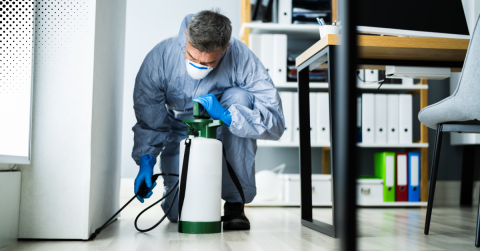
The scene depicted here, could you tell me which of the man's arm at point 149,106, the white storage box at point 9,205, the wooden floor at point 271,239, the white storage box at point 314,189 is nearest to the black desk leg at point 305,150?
the wooden floor at point 271,239

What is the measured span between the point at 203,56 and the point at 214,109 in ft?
0.63

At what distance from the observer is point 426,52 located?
1517mm

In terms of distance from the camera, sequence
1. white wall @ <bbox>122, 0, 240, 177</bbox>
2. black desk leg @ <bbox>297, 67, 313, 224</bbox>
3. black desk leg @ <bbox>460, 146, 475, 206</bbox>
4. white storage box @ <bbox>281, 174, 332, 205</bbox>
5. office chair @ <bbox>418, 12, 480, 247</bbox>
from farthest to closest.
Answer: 1. black desk leg @ <bbox>460, 146, 475, 206</bbox>
2. white wall @ <bbox>122, 0, 240, 177</bbox>
3. white storage box @ <bbox>281, 174, 332, 205</bbox>
4. black desk leg @ <bbox>297, 67, 313, 224</bbox>
5. office chair @ <bbox>418, 12, 480, 247</bbox>

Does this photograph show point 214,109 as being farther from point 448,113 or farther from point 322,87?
point 322,87

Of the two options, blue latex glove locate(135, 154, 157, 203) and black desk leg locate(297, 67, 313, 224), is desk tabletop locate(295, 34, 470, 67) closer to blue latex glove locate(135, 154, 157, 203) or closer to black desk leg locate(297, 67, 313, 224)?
black desk leg locate(297, 67, 313, 224)

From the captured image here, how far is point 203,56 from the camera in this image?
1.42m

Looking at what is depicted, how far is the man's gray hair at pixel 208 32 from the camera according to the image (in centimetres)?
138

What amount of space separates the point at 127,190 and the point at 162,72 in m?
1.26

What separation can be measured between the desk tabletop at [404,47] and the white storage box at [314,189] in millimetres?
1001

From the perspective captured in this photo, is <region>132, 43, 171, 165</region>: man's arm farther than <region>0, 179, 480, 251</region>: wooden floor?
Yes

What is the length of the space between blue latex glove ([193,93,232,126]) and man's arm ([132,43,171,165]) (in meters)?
0.22

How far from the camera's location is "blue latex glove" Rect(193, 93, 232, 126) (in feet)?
4.56

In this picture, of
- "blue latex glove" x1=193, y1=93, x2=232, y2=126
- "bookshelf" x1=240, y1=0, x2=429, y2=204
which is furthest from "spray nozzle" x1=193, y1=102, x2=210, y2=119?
"bookshelf" x1=240, y1=0, x2=429, y2=204

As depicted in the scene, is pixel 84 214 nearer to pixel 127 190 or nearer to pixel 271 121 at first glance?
pixel 271 121
